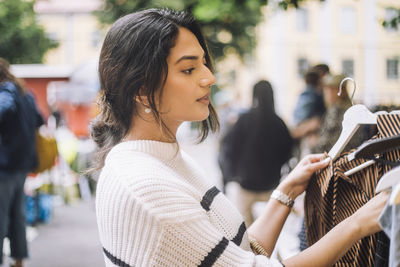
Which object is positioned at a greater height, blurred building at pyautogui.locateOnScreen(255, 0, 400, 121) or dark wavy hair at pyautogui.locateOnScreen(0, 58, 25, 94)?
dark wavy hair at pyautogui.locateOnScreen(0, 58, 25, 94)

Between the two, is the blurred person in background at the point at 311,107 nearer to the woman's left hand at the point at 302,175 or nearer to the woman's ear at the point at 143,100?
the woman's left hand at the point at 302,175

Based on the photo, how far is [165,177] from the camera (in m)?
1.34

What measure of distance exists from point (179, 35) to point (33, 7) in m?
22.7

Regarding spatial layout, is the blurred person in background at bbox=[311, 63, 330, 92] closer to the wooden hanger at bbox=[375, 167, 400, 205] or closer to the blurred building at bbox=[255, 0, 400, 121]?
the wooden hanger at bbox=[375, 167, 400, 205]

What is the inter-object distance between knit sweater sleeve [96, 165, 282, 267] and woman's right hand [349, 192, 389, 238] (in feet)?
0.82

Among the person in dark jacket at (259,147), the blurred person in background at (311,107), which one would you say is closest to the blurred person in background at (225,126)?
the person in dark jacket at (259,147)

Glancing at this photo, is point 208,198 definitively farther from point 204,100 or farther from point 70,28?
point 70,28

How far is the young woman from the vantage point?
4.17ft

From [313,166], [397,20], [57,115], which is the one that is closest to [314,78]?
[397,20]

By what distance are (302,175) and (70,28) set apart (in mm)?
41623

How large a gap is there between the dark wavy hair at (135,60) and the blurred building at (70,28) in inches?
1577

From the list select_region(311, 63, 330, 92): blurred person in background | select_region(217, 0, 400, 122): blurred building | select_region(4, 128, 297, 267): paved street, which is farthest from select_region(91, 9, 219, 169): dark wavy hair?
select_region(217, 0, 400, 122): blurred building

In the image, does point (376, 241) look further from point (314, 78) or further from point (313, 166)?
point (314, 78)

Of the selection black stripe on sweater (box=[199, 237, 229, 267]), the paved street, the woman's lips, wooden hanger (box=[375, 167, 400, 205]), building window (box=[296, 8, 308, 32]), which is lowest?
the paved street
